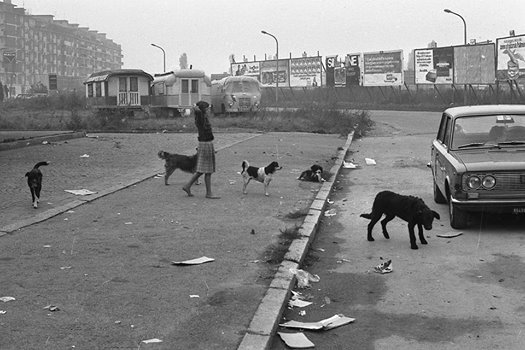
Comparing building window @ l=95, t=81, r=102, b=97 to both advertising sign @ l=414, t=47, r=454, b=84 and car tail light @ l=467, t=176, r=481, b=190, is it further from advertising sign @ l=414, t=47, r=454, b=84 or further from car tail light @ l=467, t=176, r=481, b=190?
car tail light @ l=467, t=176, r=481, b=190

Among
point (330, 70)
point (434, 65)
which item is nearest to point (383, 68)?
point (434, 65)

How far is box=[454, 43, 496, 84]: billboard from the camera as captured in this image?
2248 inches

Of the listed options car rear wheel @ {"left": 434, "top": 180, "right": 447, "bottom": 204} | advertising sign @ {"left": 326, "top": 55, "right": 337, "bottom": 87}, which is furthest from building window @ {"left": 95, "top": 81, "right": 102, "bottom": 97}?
car rear wheel @ {"left": 434, "top": 180, "right": 447, "bottom": 204}

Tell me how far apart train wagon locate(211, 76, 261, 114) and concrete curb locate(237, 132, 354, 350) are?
36.6 meters

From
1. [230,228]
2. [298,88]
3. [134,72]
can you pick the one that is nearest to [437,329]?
[230,228]

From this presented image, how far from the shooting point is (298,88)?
84.2m

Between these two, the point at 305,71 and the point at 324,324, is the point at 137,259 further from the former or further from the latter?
the point at 305,71

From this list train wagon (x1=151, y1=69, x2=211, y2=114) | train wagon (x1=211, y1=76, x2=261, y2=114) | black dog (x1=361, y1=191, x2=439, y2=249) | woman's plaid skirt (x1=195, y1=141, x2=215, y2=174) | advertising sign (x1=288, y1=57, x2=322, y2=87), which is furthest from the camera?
advertising sign (x1=288, y1=57, x2=322, y2=87)

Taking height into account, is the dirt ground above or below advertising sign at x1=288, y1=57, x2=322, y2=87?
below

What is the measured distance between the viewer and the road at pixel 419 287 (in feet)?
18.9

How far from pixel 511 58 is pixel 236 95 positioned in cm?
2049

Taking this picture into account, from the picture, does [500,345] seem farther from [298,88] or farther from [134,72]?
[298,88]

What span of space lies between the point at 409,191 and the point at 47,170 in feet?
24.3

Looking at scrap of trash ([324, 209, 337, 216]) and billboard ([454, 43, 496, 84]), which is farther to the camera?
billboard ([454, 43, 496, 84])
